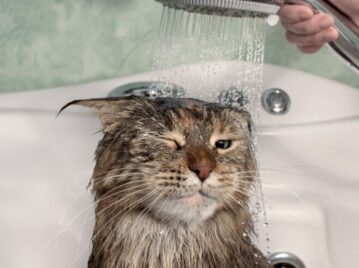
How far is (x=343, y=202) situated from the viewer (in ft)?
3.96

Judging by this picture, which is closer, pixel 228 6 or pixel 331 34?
pixel 228 6

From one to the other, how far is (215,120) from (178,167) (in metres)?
0.12

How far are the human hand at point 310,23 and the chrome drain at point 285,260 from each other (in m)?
0.46

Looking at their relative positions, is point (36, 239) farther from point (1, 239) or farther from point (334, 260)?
point (334, 260)

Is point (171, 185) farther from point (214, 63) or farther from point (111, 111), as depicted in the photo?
point (214, 63)

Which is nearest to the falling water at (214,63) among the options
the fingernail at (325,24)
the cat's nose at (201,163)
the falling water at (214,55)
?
the falling water at (214,55)

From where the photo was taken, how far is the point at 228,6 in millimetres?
740

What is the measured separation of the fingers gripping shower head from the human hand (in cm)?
7

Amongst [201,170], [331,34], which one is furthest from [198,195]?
[331,34]

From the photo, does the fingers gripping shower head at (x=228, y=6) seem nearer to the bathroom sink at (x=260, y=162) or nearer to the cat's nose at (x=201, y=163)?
the cat's nose at (x=201, y=163)

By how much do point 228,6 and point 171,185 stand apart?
23 centimetres

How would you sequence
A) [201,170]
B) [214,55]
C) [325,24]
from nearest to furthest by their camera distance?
[201,170], [325,24], [214,55]

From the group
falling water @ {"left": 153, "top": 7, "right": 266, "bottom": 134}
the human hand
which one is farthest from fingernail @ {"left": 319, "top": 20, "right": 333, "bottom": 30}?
falling water @ {"left": 153, "top": 7, "right": 266, "bottom": 134}

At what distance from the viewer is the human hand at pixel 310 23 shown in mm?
847
